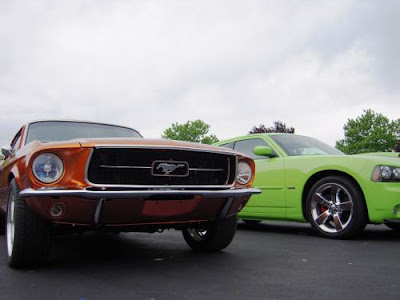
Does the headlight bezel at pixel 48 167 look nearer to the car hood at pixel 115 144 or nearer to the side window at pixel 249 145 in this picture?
the car hood at pixel 115 144

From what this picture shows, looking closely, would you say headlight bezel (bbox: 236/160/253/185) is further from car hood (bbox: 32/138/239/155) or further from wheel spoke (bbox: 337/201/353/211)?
wheel spoke (bbox: 337/201/353/211)

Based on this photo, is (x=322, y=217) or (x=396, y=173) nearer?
(x=396, y=173)

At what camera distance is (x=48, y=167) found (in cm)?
330

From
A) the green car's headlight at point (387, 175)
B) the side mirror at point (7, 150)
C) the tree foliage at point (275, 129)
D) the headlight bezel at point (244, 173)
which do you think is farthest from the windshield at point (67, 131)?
the tree foliage at point (275, 129)

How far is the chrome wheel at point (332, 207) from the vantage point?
17.1ft

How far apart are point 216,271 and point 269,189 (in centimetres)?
274

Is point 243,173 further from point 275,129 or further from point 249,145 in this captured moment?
point 275,129

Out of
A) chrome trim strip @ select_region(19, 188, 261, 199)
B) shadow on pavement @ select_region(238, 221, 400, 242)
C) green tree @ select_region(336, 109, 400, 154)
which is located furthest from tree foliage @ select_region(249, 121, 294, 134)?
chrome trim strip @ select_region(19, 188, 261, 199)

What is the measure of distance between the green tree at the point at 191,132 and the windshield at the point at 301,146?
52.2 metres

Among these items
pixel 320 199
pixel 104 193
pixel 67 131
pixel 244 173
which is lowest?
pixel 320 199

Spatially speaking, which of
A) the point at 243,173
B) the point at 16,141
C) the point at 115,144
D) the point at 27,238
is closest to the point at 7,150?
the point at 16,141

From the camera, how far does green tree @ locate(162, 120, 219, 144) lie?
59312 millimetres

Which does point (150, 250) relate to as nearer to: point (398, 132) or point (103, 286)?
point (103, 286)

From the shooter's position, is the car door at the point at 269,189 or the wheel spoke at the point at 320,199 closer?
the wheel spoke at the point at 320,199
